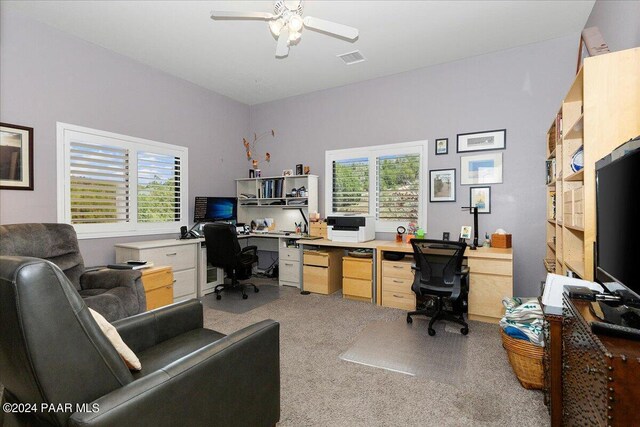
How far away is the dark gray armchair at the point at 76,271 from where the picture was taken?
2.44 m

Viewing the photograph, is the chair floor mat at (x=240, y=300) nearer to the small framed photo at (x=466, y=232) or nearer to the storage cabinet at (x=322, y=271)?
the storage cabinet at (x=322, y=271)

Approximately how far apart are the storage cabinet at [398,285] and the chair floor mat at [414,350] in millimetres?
428

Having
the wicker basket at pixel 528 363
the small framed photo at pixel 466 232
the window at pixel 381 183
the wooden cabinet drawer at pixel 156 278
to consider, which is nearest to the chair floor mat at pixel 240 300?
the wooden cabinet drawer at pixel 156 278

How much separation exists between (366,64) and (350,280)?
9.37 feet

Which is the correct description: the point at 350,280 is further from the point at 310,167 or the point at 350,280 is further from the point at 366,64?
the point at 366,64

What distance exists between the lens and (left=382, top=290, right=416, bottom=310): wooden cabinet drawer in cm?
369

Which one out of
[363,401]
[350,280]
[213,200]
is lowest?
[363,401]

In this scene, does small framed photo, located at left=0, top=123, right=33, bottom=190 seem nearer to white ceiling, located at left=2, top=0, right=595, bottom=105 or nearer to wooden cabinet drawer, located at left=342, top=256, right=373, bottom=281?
white ceiling, located at left=2, top=0, right=595, bottom=105

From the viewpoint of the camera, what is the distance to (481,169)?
12.8 ft

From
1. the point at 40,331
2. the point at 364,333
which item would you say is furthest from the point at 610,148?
the point at 40,331

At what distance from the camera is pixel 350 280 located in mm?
4125

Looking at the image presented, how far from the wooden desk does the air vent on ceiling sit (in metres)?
2.67

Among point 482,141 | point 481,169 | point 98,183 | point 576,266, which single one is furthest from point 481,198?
point 98,183

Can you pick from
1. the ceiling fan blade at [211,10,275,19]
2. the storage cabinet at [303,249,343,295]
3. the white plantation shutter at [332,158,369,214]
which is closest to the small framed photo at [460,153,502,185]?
the white plantation shutter at [332,158,369,214]
